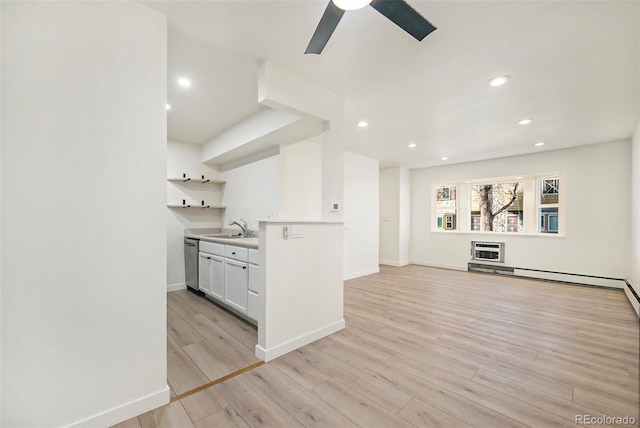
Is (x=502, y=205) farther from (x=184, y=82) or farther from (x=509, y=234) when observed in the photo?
(x=184, y=82)

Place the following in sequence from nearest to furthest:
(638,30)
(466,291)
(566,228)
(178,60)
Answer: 1. (638,30)
2. (178,60)
3. (466,291)
4. (566,228)

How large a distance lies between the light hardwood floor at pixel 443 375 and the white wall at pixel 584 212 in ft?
4.77

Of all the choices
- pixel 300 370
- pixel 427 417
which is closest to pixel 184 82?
pixel 300 370

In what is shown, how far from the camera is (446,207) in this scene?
665 cm

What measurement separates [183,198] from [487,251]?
6.14 meters

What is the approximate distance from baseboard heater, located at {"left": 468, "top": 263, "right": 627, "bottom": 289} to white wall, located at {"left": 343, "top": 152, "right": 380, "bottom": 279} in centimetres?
233

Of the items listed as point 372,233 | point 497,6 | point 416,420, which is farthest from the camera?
point 372,233

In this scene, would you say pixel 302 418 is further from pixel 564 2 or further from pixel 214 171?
pixel 214 171

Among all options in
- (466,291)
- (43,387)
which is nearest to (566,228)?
(466,291)

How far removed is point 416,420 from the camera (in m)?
1.54

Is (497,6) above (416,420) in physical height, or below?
above

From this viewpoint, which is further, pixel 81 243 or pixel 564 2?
pixel 564 2

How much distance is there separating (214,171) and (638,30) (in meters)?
5.24

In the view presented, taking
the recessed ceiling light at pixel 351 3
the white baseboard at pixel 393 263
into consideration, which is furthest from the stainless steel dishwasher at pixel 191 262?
the white baseboard at pixel 393 263
